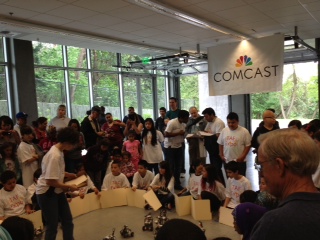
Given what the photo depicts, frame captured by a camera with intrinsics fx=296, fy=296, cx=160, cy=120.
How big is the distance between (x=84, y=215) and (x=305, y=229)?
12.2ft

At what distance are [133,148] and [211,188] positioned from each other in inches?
63.5

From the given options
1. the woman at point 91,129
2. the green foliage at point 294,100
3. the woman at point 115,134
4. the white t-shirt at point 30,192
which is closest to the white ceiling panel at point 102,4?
the woman at point 91,129

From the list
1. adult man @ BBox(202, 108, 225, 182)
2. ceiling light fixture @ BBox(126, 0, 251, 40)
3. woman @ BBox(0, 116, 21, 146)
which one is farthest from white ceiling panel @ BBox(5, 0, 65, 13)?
adult man @ BBox(202, 108, 225, 182)

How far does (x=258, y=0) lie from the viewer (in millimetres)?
4277

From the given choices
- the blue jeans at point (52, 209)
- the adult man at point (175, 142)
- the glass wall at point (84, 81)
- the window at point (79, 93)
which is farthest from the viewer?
the window at point (79, 93)

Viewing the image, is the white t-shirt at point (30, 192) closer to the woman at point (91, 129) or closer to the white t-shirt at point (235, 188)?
the woman at point (91, 129)

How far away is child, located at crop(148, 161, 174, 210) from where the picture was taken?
4.10m

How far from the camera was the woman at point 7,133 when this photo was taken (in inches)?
168

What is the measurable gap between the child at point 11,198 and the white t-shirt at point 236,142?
259 centimetres

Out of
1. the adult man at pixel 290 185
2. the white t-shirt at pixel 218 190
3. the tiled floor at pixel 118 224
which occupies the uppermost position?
the adult man at pixel 290 185

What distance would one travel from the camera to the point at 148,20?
5078 millimetres

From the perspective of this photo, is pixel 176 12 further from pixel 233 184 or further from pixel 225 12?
pixel 233 184

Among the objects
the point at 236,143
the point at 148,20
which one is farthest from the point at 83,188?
the point at 148,20

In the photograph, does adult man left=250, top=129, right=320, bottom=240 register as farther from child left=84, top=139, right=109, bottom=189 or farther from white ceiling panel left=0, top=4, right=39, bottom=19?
white ceiling panel left=0, top=4, right=39, bottom=19
